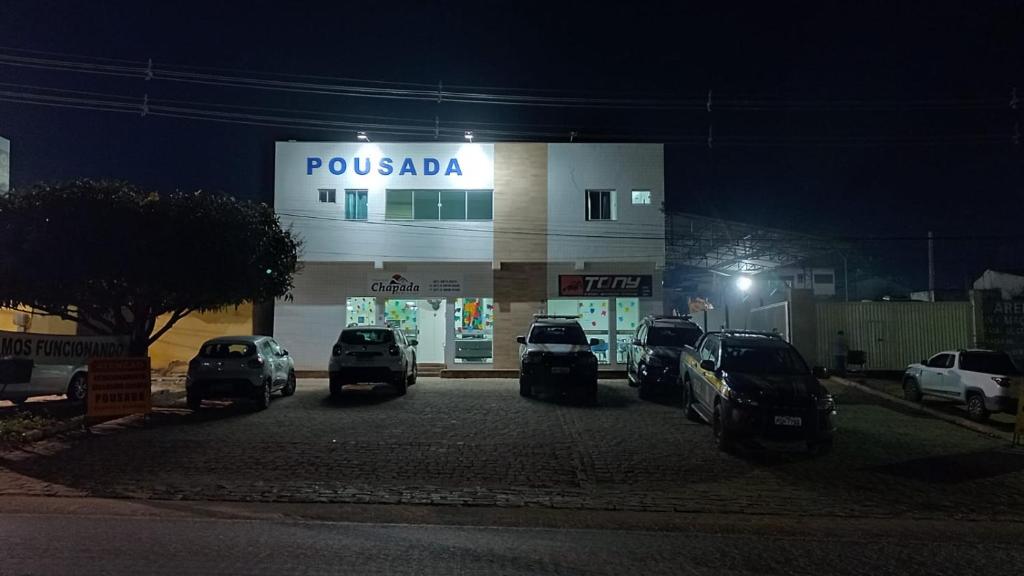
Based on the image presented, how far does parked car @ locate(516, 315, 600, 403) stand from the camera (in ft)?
53.2

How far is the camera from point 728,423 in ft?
34.6

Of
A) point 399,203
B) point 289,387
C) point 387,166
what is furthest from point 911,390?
point 387,166

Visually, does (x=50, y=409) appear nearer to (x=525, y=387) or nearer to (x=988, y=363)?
(x=525, y=387)

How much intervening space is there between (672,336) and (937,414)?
6.01m

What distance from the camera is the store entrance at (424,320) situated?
25250mm

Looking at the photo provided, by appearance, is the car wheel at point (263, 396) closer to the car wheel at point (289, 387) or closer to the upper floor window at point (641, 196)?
the car wheel at point (289, 387)

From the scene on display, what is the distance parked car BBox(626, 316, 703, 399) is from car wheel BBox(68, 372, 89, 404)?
42.4 feet

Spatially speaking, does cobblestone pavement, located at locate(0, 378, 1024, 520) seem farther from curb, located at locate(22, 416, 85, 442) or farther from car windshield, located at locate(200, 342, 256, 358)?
car windshield, located at locate(200, 342, 256, 358)

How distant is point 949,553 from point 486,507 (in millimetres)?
4544

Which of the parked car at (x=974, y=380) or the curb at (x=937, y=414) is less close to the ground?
the parked car at (x=974, y=380)

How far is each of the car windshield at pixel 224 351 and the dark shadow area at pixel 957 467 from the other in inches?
467

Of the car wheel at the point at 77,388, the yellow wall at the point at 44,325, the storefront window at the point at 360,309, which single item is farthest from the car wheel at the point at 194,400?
the yellow wall at the point at 44,325

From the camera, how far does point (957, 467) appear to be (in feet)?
33.0

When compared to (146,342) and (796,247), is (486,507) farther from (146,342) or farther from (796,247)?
(796,247)
